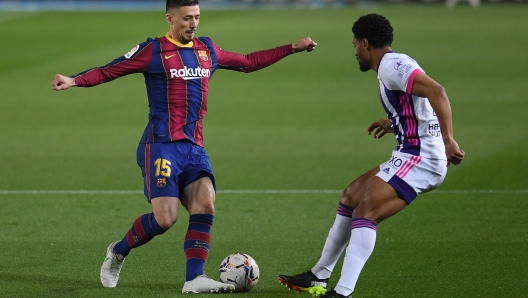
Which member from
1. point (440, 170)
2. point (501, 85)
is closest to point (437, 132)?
→ point (440, 170)

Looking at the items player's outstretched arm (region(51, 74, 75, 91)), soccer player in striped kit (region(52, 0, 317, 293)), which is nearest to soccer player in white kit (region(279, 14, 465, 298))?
soccer player in striped kit (region(52, 0, 317, 293))

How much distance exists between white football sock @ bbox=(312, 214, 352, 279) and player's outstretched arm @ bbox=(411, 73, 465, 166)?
97 cm

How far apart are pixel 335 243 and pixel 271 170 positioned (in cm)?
489

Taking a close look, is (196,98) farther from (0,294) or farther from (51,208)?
(51,208)

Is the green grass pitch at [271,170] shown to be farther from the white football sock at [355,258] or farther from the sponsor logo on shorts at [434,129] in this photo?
the sponsor logo on shorts at [434,129]

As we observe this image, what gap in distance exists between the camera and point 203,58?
6840 millimetres

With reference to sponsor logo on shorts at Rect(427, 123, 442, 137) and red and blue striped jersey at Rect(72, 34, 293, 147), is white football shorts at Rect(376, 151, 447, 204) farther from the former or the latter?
red and blue striped jersey at Rect(72, 34, 293, 147)

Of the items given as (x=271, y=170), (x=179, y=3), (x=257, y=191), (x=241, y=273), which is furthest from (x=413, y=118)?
(x=271, y=170)

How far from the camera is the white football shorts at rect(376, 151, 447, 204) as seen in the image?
19.8 ft

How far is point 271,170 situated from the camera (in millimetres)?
11258

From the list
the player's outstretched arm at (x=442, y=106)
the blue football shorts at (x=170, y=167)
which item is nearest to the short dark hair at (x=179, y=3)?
the blue football shorts at (x=170, y=167)

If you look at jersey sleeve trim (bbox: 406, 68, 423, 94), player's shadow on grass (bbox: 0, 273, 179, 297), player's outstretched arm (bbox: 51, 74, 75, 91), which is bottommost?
player's shadow on grass (bbox: 0, 273, 179, 297)

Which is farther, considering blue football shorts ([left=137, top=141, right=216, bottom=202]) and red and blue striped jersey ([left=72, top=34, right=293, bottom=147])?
red and blue striped jersey ([left=72, top=34, right=293, bottom=147])

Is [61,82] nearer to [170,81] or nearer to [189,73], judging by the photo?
[170,81]
